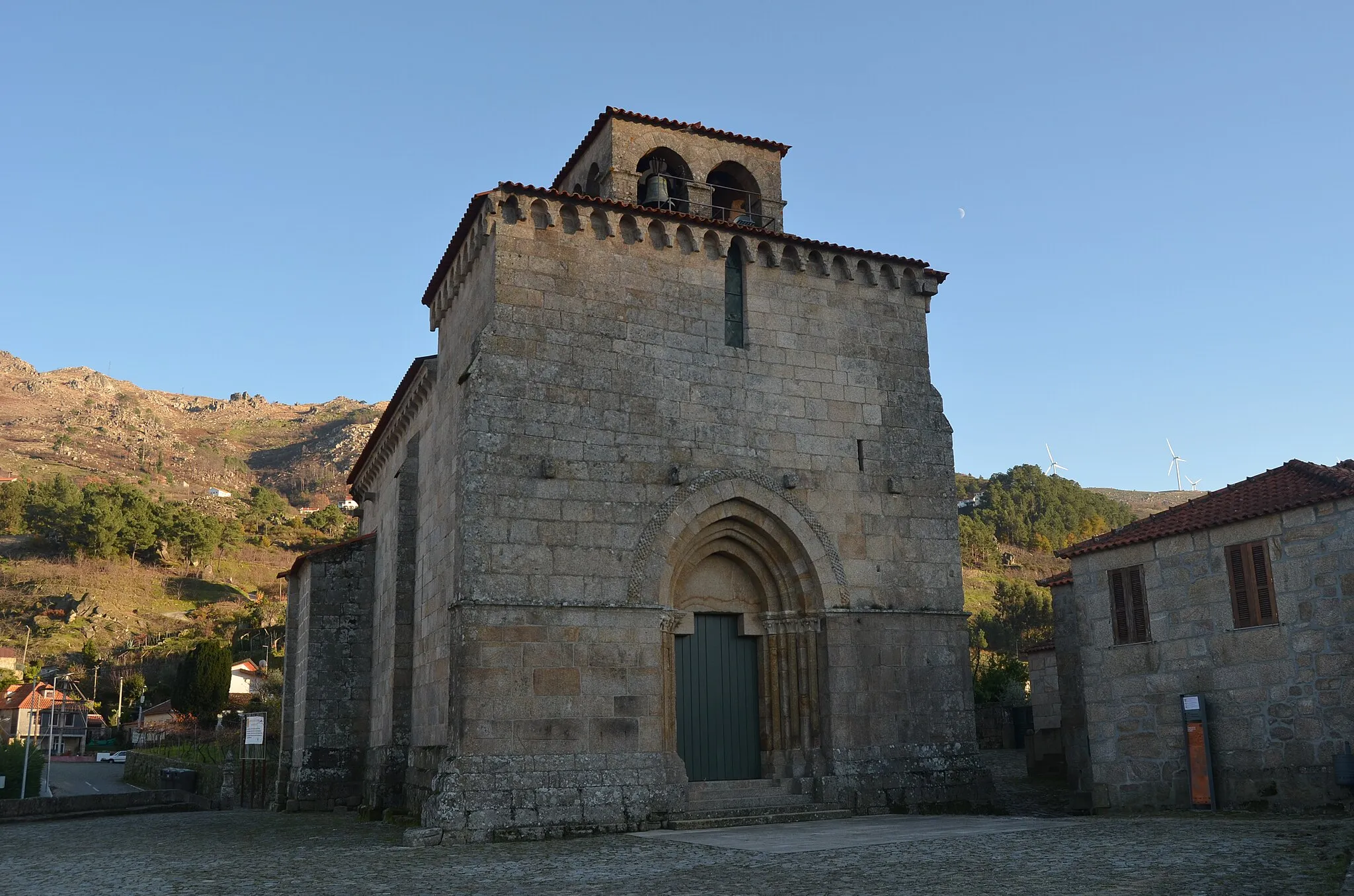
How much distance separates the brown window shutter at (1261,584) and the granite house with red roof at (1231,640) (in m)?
0.01

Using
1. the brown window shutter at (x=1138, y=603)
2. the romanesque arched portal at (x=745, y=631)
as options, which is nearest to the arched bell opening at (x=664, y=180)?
the romanesque arched portal at (x=745, y=631)

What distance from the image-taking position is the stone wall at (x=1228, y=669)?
1232cm

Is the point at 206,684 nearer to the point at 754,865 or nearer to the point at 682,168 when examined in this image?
the point at 682,168

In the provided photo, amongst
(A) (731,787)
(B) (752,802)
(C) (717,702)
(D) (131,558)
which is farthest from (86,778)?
(D) (131,558)

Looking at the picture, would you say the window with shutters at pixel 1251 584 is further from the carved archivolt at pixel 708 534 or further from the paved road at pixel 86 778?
the paved road at pixel 86 778

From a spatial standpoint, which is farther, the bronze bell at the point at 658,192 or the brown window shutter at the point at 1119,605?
the bronze bell at the point at 658,192

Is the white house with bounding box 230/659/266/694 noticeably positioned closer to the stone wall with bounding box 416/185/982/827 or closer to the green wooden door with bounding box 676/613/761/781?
the stone wall with bounding box 416/185/982/827

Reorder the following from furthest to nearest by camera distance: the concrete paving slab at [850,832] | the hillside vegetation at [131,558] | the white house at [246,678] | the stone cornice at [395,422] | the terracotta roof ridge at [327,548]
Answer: the hillside vegetation at [131,558] < the white house at [246,678] < the terracotta roof ridge at [327,548] < the stone cornice at [395,422] < the concrete paving slab at [850,832]

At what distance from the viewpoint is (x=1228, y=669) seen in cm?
1330

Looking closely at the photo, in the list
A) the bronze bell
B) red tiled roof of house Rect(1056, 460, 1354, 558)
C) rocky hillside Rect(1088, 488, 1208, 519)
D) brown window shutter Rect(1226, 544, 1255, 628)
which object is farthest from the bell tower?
rocky hillside Rect(1088, 488, 1208, 519)

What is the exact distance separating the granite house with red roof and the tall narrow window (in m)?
6.00

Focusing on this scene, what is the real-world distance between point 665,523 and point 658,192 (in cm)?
580

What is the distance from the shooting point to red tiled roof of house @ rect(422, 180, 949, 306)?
14617 millimetres

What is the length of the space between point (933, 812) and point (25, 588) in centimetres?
8677
